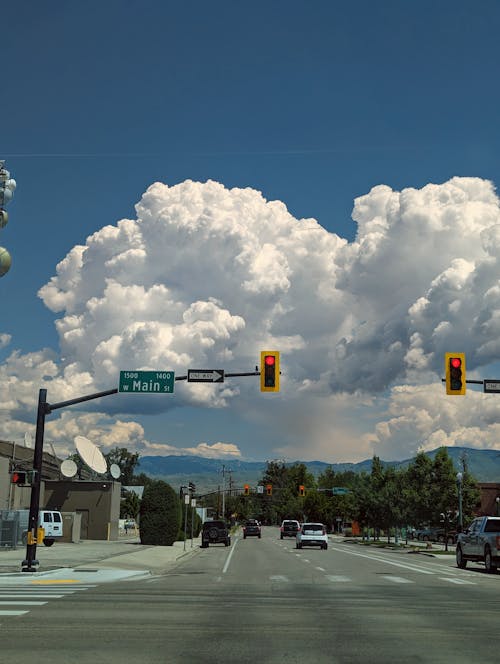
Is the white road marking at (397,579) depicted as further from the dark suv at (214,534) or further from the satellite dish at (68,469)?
the satellite dish at (68,469)

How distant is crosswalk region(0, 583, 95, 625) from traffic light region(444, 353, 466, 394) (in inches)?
503

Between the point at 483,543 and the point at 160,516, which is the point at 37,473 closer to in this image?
the point at 483,543

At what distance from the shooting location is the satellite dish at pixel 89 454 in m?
52.6

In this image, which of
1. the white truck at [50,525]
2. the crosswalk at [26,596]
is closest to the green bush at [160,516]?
the white truck at [50,525]

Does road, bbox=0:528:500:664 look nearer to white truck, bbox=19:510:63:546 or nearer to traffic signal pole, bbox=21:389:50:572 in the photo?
traffic signal pole, bbox=21:389:50:572

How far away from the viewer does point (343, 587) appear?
67.4 feet

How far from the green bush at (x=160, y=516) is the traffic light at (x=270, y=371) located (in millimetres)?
24521

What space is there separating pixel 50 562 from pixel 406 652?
2048 cm

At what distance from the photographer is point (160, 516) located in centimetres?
4741

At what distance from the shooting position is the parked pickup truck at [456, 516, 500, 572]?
27906mm

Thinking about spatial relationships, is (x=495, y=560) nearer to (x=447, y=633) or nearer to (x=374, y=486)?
(x=447, y=633)

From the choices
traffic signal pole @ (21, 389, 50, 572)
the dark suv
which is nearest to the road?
traffic signal pole @ (21, 389, 50, 572)

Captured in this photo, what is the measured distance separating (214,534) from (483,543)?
85.1 ft

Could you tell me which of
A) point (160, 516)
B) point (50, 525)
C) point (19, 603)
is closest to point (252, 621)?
point (19, 603)
